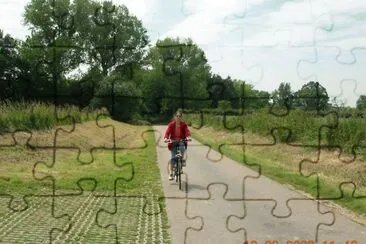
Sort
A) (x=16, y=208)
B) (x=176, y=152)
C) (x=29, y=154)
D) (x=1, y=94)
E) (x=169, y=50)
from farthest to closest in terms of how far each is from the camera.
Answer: (x=1, y=94), (x=169, y=50), (x=29, y=154), (x=176, y=152), (x=16, y=208)

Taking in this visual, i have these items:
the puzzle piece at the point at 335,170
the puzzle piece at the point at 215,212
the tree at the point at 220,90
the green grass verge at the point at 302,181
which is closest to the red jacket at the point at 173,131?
the puzzle piece at the point at 215,212

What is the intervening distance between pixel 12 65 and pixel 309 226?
17.3 meters

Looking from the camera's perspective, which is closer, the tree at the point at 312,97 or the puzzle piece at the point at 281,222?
the puzzle piece at the point at 281,222

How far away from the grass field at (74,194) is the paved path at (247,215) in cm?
44

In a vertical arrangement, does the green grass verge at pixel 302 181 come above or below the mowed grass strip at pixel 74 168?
below

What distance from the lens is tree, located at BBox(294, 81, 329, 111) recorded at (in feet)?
59.2

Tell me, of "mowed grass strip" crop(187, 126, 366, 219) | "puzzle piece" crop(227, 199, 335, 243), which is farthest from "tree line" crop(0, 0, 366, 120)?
"puzzle piece" crop(227, 199, 335, 243)

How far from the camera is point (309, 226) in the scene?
9.29m

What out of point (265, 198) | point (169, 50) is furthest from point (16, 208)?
point (169, 50)

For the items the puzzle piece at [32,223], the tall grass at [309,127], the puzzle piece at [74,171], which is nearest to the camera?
the puzzle piece at [32,223]

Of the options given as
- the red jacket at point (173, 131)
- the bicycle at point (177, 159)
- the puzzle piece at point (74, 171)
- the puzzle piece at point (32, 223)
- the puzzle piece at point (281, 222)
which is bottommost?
the puzzle piece at point (281, 222)

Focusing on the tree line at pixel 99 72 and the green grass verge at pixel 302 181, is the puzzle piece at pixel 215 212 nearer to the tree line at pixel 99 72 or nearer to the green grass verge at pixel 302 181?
the green grass verge at pixel 302 181

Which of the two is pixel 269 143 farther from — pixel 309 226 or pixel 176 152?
pixel 309 226

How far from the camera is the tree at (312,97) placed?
18.0 meters
